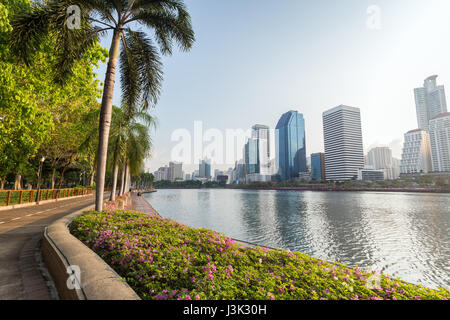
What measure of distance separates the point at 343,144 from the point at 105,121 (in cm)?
18250

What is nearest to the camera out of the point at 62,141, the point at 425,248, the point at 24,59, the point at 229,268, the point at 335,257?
the point at 229,268

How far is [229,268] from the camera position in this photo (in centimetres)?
376

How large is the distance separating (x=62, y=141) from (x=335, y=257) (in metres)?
26.6

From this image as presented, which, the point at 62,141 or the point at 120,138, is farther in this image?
the point at 62,141

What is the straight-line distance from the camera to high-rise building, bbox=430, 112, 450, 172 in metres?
148

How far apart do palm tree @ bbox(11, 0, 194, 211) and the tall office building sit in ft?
572

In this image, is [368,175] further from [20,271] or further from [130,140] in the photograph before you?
[20,271]

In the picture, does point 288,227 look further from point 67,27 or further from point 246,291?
point 67,27

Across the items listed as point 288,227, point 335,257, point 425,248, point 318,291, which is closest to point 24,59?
point 318,291

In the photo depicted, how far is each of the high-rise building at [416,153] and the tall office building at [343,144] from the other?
30721 mm

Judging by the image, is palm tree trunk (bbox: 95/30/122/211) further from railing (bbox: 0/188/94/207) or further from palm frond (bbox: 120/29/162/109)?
railing (bbox: 0/188/94/207)

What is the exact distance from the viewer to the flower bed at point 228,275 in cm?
298

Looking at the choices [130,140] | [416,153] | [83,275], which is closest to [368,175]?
[416,153]

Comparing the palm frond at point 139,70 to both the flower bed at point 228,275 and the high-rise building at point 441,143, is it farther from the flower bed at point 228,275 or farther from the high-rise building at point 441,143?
the high-rise building at point 441,143
